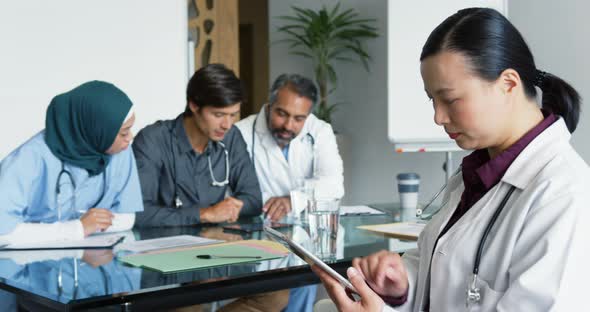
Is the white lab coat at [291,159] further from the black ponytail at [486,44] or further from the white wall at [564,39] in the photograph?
the black ponytail at [486,44]

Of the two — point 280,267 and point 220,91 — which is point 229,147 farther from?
point 280,267

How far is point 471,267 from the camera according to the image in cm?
120

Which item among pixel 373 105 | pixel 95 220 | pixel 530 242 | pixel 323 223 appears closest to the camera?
pixel 530 242

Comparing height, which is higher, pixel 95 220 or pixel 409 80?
pixel 409 80

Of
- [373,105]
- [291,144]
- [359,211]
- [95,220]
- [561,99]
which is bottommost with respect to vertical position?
[359,211]

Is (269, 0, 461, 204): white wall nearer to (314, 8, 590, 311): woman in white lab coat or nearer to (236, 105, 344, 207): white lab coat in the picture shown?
(236, 105, 344, 207): white lab coat

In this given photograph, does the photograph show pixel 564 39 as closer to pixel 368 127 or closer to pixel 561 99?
pixel 368 127

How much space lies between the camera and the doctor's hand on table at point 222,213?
254cm

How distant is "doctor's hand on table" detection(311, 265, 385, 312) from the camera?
1.20 m

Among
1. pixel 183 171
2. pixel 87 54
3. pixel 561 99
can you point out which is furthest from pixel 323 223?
pixel 87 54

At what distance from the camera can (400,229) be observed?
238 cm

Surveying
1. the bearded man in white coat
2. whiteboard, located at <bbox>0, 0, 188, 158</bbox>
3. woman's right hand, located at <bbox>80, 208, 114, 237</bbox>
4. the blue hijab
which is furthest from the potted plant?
woman's right hand, located at <bbox>80, 208, 114, 237</bbox>

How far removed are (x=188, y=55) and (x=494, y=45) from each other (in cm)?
354

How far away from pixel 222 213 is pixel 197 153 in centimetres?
42
